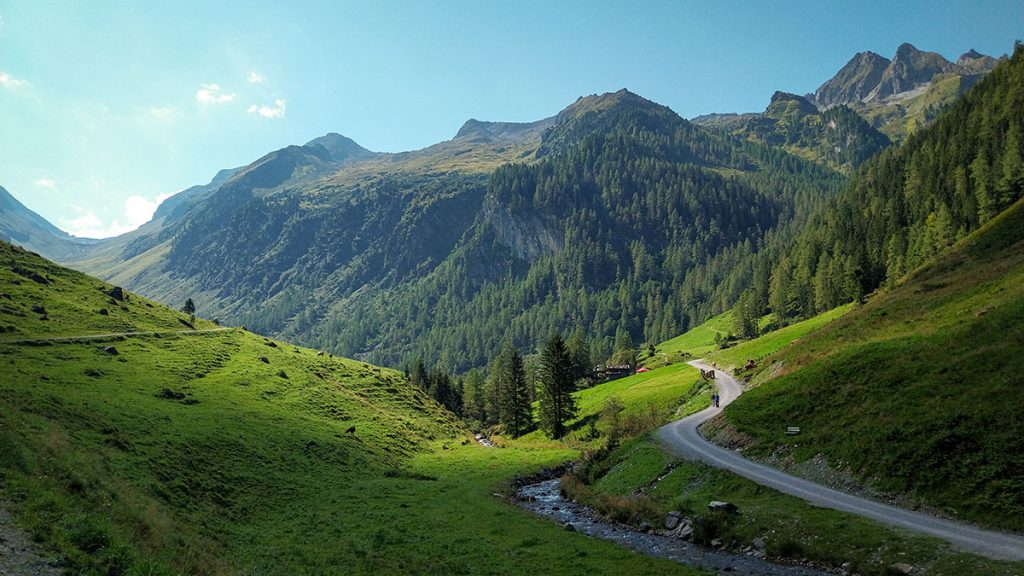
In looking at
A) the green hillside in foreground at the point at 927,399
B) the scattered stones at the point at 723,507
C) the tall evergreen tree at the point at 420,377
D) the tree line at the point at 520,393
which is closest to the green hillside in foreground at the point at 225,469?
the scattered stones at the point at 723,507

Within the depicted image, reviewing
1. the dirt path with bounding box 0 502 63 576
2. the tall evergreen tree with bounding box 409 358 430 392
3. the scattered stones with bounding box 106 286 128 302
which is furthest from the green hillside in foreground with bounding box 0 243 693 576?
the tall evergreen tree with bounding box 409 358 430 392

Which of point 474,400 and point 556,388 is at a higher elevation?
point 556,388

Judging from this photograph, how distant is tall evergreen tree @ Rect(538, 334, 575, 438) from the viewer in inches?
3573

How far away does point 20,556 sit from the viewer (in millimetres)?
14938

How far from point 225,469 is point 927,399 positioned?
170 feet

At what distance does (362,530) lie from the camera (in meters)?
33.7

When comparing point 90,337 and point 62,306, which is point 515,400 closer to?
point 90,337

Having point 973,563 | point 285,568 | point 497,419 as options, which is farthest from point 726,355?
point 285,568

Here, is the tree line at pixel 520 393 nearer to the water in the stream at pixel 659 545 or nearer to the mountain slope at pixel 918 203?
the water in the stream at pixel 659 545

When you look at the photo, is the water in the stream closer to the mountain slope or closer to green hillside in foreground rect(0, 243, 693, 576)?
green hillside in foreground rect(0, 243, 693, 576)

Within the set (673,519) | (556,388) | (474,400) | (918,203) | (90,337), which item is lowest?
(474,400)

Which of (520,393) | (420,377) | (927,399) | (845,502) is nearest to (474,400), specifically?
(420,377)

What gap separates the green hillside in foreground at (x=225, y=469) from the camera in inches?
853

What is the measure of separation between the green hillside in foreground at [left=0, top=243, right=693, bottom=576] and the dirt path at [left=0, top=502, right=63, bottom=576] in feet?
1.55
